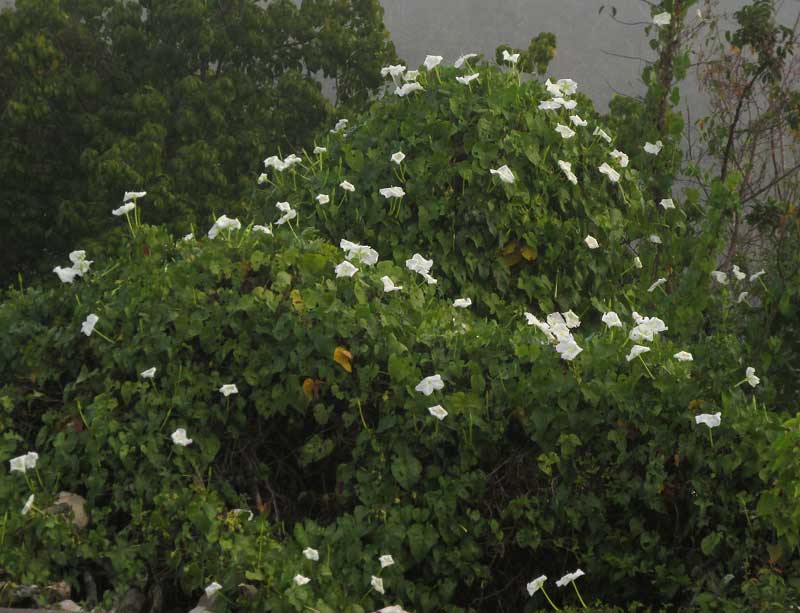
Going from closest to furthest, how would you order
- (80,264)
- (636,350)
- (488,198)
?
(636,350) < (80,264) < (488,198)

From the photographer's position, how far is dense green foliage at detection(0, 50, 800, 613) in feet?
12.9

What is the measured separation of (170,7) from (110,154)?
2915mm

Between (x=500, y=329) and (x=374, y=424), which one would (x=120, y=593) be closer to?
(x=374, y=424)

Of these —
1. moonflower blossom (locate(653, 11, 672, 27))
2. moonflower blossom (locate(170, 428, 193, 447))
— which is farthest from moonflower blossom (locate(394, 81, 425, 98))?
moonflower blossom (locate(170, 428, 193, 447))

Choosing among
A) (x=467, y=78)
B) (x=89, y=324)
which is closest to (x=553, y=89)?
(x=467, y=78)

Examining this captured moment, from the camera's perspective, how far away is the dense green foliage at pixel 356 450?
3.92 meters

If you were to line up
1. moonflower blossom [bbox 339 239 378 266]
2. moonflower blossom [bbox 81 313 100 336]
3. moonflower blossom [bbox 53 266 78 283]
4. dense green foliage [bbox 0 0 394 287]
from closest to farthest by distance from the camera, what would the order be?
moonflower blossom [bbox 81 313 100 336] → moonflower blossom [bbox 339 239 378 266] → moonflower blossom [bbox 53 266 78 283] → dense green foliage [bbox 0 0 394 287]

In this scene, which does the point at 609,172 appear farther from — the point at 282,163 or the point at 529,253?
the point at 282,163

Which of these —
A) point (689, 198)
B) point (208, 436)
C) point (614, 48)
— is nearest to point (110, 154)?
point (689, 198)

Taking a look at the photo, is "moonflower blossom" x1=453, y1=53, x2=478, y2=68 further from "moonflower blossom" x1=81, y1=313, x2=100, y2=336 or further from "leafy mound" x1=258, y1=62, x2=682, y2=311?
"moonflower blossom" x1=81, y1=313, x2=100, y2=336

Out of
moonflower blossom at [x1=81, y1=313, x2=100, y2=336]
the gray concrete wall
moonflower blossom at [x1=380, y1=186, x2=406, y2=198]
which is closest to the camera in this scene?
moonflower blossom at [x1=81, y1=313, x2=100, y2=336]

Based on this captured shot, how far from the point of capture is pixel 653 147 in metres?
6.13

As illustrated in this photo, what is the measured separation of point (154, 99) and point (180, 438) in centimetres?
1302

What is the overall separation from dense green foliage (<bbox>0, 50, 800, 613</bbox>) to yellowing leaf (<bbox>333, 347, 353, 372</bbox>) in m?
0.02
